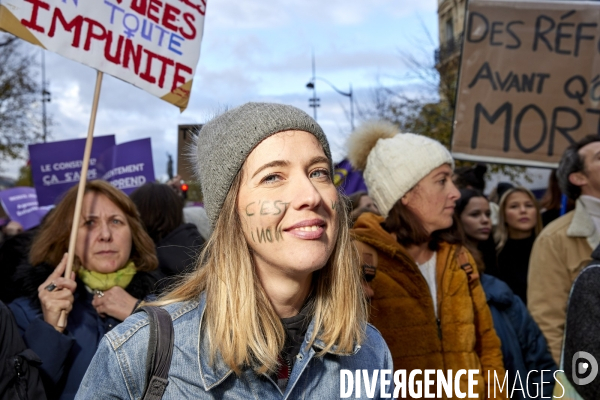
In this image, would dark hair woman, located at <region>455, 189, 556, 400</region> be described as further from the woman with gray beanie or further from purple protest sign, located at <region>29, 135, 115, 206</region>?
purple protest sign, located at <region>29, 135, 115, 206</region>

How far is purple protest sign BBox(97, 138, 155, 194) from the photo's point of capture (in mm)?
6160

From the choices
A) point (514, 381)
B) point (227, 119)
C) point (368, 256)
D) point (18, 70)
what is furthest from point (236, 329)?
point (18, 70)

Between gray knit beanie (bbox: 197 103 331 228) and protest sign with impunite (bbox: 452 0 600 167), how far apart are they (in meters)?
3.20

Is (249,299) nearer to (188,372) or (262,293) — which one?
(262,293)

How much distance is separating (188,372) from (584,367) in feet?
5.04

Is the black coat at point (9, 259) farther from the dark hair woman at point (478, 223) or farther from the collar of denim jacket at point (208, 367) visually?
the dark hair woman at point (478, 223)

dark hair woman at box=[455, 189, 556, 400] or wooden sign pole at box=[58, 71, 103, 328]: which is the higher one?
wooden sign pole at box=[58, 71, 103, 328]

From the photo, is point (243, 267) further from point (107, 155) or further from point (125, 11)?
point (107, 155)

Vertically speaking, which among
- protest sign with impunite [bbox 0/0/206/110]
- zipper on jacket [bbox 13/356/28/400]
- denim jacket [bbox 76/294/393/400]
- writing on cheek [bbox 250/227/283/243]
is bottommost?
zipper on jacket [bbox 13/356/28/400]

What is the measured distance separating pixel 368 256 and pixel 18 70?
876 inches

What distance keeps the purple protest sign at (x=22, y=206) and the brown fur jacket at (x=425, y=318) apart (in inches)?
246

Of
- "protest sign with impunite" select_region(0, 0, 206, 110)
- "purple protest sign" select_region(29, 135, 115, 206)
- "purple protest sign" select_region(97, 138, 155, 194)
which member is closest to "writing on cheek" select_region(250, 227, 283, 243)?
"protest sign with impunite" select_region(0, 0, 206, 110)

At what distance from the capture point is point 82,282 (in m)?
3.23

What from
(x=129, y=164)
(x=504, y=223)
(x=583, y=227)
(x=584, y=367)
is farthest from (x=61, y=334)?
(x=504, y=223)
